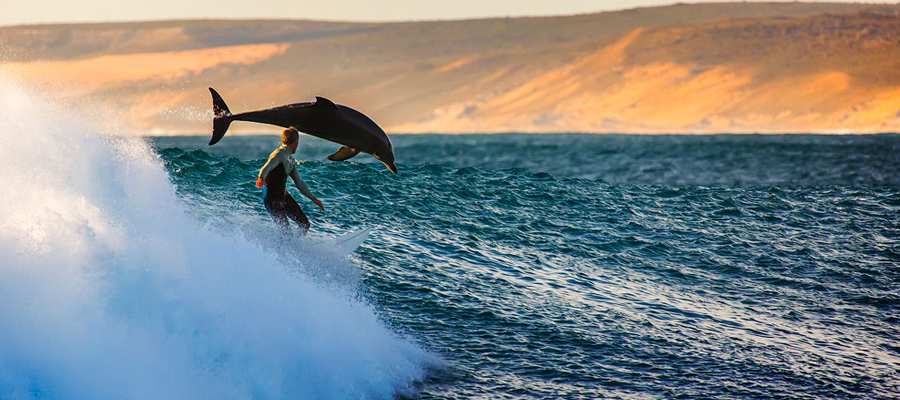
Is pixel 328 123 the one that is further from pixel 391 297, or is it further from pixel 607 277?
pixel 607 277

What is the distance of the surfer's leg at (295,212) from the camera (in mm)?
14391

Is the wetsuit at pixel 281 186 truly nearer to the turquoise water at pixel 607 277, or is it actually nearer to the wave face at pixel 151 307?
the wave face at pixel 151 307

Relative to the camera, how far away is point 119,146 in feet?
48.6

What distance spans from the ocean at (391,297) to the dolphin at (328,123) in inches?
70.5

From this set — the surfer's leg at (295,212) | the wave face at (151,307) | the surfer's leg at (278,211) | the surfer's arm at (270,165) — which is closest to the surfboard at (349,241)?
the surfer's leg at (295,212)

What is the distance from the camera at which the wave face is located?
977cm

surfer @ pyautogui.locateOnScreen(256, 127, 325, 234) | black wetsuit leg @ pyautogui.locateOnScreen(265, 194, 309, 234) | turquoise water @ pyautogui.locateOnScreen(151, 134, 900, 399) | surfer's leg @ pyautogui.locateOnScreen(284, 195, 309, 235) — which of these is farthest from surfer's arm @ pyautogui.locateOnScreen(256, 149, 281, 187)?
turquoise water @ pyautogui.locateOnScreen(151, 134, 900, 399)

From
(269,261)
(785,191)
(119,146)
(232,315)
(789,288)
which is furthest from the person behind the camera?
(785,191)

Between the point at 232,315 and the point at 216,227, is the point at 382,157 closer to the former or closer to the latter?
the point at 216,227

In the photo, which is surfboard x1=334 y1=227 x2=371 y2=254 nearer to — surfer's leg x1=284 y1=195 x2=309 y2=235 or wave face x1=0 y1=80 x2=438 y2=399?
surfer's leg x1=284 y1=195 x2=309 y2=235

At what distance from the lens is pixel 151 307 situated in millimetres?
10539

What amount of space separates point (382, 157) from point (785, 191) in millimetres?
24030

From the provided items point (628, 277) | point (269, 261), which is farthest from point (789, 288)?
point (269, 261)

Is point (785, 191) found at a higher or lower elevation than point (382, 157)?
lower
